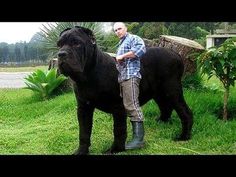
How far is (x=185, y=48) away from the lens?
754 cm

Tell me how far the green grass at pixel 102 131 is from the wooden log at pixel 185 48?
1.54ft

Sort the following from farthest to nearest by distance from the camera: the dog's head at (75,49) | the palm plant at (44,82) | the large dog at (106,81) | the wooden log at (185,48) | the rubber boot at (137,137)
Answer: the palm plant at (44,82)
the wooden log at (185,48)
the rubber boot at (137,137)
the large dog at (106,81)
the dog's head at (75,49)

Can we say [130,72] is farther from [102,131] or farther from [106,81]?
[102,131]

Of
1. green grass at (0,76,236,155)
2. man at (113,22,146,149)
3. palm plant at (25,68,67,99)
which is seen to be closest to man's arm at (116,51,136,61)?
man at (113,22,146,149)

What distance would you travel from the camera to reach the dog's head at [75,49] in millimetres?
4789

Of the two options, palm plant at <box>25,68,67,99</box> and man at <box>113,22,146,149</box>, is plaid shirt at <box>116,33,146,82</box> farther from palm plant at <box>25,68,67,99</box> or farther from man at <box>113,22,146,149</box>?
palm plant at <box>25,68,67,99</box>

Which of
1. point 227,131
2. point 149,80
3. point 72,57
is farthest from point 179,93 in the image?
point 72,57

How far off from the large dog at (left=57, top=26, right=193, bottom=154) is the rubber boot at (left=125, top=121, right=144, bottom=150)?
0.14m

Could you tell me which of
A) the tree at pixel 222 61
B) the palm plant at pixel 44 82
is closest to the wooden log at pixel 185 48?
the tree at pixel 222 61

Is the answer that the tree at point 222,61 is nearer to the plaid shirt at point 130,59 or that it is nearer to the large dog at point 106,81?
the large dog at point 106,81

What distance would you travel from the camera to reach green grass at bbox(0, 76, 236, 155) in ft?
19.1

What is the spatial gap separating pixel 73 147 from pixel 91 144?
25 cm

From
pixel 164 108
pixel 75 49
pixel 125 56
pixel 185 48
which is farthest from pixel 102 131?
pixel 185 48

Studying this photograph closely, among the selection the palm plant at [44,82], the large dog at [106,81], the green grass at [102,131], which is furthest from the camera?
the palm plant at [44,82]
